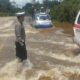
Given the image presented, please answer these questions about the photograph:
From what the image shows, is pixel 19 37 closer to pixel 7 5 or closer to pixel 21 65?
pixel 21 65

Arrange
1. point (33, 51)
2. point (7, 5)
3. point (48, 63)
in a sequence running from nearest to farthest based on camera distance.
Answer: point (48, 63) → point (33, 51) → point (7, 5)

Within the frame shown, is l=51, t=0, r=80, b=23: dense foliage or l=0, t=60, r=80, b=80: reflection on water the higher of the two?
l=0, t=60, r=80, b=80: reflection on water

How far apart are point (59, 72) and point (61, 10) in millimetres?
38528

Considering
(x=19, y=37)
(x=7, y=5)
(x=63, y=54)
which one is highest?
(x=19, y=37)

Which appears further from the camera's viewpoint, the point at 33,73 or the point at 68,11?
the point at 68,11

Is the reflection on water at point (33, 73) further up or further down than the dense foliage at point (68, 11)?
further up

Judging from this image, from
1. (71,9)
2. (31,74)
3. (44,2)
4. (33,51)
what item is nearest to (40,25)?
(71,9)

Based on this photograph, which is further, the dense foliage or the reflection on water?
the dense foliage

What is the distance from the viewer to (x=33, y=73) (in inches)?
405

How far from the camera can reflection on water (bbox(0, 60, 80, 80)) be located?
9.49 meters

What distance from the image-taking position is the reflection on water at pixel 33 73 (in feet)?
31.1

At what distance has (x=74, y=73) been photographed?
980 centimetres

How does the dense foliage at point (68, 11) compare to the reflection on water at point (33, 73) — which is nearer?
the reflection on water at point (33, 73)

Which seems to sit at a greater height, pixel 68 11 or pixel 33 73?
pixel 33 73
